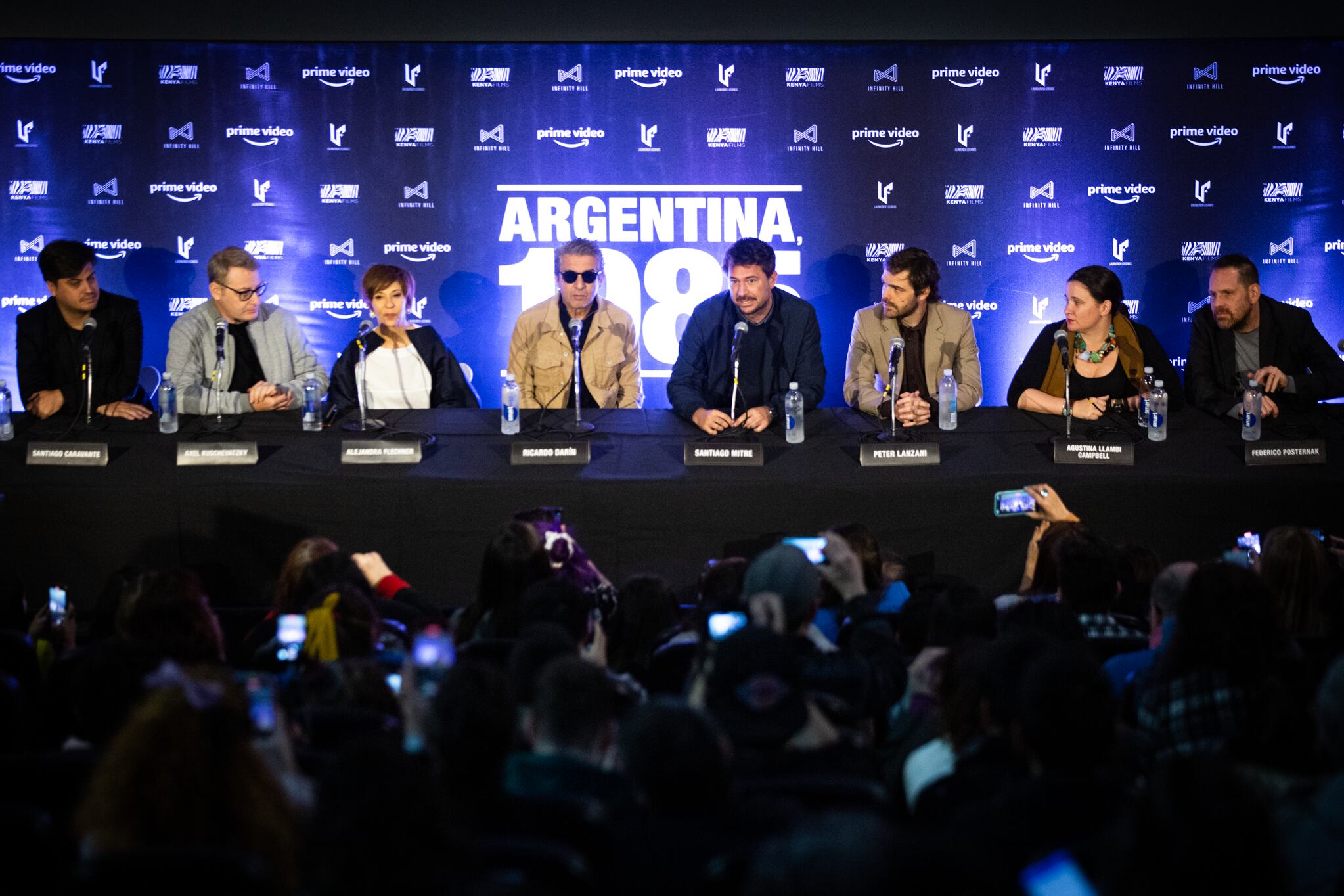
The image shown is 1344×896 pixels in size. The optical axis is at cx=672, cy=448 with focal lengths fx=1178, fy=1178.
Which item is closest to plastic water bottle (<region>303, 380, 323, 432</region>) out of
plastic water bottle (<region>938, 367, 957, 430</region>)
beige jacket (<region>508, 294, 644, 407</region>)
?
beige jacket (<region>508, 294, 644, 407</region>)

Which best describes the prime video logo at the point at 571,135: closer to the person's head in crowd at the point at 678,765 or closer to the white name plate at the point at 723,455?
the white name plate at the point at 723,455

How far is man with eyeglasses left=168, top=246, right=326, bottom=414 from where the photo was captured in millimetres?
4598

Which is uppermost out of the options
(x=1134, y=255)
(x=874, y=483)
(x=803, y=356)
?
(x=1134, y=255)

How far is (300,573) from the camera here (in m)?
3.12

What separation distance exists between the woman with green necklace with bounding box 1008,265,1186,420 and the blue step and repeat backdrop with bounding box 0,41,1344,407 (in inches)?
78.2

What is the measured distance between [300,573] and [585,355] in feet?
7.56

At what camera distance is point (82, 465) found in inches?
160

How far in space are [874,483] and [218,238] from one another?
4.34 m

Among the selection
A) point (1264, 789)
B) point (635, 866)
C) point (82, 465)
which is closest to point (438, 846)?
point (635, 866)

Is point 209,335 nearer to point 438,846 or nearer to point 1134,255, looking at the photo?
point 438,846

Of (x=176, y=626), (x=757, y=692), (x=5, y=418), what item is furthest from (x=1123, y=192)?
(x=176, y=626)

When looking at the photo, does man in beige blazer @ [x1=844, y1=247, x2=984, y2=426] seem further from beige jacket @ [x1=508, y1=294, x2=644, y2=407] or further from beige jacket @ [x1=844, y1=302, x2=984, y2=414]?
beige jacket @ [x1=508, y1=294, x2=644, y2=407]

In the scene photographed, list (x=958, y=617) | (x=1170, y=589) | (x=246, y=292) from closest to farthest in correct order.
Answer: (x=958, y=617)
(x=1170, y=589)
(x=246, y=292)

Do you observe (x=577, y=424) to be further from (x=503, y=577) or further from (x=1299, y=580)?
(x=1299, y=580)
